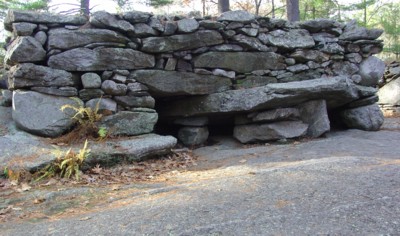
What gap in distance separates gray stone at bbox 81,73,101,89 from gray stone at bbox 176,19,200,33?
2030mm

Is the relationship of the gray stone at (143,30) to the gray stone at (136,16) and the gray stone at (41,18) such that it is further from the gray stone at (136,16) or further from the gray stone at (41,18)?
the gray stone at (41,18)

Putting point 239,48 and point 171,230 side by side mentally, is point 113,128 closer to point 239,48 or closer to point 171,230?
point 239,48

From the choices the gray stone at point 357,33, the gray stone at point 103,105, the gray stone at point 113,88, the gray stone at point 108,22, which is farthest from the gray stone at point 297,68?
the gray stone at point 103,105

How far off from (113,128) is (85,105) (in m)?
0.72

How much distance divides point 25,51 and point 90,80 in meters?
1.25

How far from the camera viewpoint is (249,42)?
7.21 m

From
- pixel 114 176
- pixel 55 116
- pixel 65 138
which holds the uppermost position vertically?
pixel 55 116

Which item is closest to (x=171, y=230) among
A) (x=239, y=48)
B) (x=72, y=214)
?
(x=72, y=214)

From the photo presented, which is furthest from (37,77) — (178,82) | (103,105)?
(178,82)

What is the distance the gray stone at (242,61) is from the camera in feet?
23.2

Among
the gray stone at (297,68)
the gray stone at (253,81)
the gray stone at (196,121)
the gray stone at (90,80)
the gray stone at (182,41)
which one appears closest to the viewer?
the gray stone at (90,80)

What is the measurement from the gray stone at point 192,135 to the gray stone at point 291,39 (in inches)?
107

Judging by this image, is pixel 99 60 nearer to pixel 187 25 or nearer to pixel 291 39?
pixel 187 25

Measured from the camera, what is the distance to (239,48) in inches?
287
